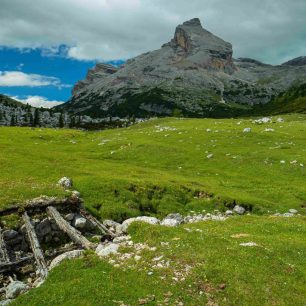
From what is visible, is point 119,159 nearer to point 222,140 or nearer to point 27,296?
point 222,140

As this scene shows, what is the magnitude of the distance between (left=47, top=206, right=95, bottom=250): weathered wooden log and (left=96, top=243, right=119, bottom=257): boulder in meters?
1.20

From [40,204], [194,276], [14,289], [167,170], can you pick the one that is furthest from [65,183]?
[194,276]

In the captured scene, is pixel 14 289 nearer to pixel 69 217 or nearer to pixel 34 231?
pixel 34 231

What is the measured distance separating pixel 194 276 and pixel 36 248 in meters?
11.9

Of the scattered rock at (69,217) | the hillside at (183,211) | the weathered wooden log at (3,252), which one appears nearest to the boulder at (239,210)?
the hillside at (183,211)

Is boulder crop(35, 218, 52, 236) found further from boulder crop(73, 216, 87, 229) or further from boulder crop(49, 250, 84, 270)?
boulder crop(49, 250, 84, 270)

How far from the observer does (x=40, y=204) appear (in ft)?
108

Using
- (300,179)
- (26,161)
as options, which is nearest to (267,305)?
(300,179)

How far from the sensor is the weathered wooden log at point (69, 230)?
89.3 feet

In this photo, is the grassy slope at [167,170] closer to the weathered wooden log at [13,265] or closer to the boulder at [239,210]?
Answer: the boulder at [239,210]

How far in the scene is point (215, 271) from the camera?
20.8 m

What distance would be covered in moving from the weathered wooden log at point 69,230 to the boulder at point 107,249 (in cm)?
120

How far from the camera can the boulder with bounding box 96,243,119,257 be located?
2403 cm

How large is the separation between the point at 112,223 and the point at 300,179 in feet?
101
